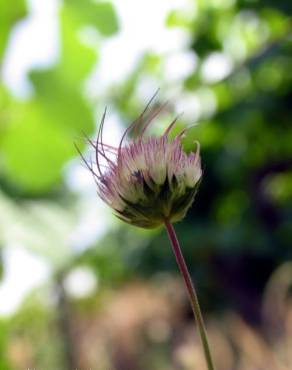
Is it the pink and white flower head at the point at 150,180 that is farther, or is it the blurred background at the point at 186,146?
the blurred background at the point at 186,146

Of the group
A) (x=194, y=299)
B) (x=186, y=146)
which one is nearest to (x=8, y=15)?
(x=186, y=146)

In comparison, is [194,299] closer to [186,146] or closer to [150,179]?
[150,179]

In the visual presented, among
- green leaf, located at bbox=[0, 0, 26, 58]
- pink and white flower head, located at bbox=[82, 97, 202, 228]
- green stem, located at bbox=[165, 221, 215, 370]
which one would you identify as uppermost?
green leaf, located at bbox=[0, 0, 26, 58]

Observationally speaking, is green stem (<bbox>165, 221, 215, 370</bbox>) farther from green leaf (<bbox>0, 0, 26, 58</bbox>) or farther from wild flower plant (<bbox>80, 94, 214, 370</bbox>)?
green leaf (<bbox>0, 0, 26, 58</bbox>)

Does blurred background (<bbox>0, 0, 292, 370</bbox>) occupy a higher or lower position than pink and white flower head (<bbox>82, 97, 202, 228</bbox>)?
higher

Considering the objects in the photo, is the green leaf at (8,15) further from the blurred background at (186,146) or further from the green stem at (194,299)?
the green stem at (194,299)

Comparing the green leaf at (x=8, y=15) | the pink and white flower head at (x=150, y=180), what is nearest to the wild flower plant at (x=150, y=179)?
the pink and white flower head at (x=150, y=180)

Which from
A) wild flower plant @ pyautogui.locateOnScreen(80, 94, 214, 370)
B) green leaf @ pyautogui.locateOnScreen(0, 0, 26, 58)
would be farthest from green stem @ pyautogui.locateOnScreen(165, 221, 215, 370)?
green leaf @ pyautogui.locateOnScreen(0, 0, 26, 58)

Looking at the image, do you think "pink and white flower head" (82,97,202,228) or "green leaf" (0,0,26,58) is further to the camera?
"green leaf" (0,0,26,58)

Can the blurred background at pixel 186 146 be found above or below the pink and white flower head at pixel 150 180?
above

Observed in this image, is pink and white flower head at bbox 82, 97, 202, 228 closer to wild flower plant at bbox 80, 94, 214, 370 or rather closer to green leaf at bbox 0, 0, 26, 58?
wild flower plant at bbox 80, 94, 214, 370
